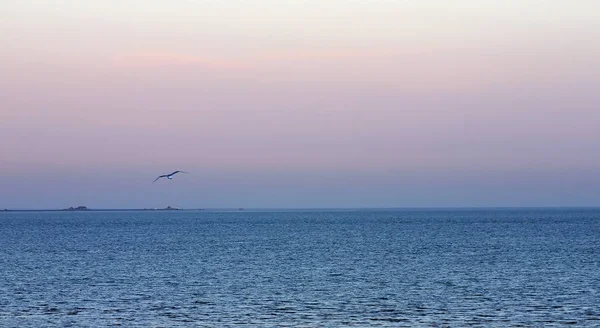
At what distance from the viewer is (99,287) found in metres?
54.6

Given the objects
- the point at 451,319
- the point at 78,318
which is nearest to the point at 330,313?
the point at 451,319

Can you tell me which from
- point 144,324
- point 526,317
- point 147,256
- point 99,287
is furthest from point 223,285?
point 147,256

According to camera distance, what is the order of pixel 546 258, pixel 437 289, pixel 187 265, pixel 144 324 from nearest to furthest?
pixel 144 324
pixel 437 289
pixel 187 265
pixel 546 258

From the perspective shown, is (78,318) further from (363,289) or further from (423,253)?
(423,253)

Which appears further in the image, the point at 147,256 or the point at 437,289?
the point at 147,256

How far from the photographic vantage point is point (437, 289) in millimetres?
52062

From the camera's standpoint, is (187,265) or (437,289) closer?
(437,289)

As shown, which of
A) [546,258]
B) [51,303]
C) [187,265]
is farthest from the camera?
[546,258]

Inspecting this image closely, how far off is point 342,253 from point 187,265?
20759 millimetres

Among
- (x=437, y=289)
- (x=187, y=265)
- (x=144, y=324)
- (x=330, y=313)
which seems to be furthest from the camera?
(x=187, y=265)

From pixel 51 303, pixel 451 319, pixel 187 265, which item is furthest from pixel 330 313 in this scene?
pixel 187 265

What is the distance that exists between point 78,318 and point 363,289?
18403mm

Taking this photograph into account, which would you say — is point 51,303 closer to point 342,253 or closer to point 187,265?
point 187,265

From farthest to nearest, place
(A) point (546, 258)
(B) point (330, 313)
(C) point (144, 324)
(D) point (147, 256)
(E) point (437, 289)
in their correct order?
1. (D) point (147, 256)
2. (A) point (546, 258)
3. (E) point (437, 289)
4. (B) point (330, 313)
5. (C) point (144, 324)
